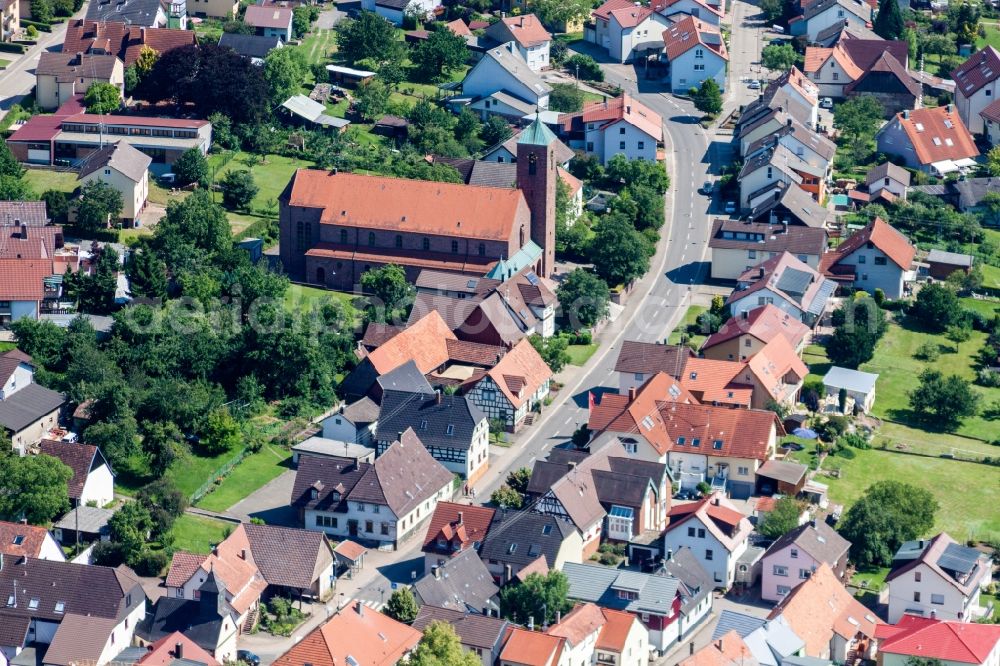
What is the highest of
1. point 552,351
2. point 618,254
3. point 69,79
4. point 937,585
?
point 937,585

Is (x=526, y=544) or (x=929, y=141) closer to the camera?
(x=526, y=544)

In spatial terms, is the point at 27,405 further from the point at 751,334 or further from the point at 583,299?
the point at 751,334

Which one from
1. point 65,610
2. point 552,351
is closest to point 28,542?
point 65,610

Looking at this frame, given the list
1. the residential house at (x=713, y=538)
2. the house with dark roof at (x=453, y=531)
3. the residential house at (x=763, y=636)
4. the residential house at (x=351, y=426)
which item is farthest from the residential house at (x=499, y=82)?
the residential house at (x=763, y=636)

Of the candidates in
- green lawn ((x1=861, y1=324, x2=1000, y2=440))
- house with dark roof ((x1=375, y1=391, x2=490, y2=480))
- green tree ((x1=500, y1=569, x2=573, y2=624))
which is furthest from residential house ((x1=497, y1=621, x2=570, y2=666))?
green lawn ((x1=861, y1=324, x2=1000, y2=440))

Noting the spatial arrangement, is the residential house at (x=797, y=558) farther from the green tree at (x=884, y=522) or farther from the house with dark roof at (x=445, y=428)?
the house with dark roof at (x=445, y=428)

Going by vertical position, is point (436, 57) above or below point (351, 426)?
above

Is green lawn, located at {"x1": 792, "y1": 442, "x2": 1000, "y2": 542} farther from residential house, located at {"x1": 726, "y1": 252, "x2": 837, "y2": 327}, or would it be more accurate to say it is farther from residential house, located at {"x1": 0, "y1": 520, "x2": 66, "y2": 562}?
residential house, located at {"x1": 0, "y1": 520, "x2": 66, "y2": 562}
